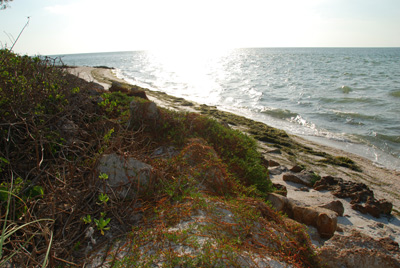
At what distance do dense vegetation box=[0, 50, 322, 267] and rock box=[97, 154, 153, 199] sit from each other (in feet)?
0.31

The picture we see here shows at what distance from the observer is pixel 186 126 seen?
557cm

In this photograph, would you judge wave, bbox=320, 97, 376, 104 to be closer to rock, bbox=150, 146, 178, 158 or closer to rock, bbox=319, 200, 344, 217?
rock, bbox=319, 200, 344, 217

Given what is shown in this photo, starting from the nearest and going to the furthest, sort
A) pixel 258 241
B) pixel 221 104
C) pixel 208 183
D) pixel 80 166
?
pixel 258 241 < pixel 80 166 < pixel 208 183 < pixel 221 104

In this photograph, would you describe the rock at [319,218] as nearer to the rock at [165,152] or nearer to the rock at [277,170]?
the rock at [165,152]

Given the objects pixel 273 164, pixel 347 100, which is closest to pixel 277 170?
pixel 273 164

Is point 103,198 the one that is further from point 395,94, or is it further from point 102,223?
point 395,94

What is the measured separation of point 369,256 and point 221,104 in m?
14.3

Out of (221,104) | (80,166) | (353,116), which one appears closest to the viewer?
(80,166)

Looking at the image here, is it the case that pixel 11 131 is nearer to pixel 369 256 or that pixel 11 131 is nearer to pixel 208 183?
pixel 208 183

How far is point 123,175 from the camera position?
341 cm

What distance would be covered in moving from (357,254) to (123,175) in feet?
9.61

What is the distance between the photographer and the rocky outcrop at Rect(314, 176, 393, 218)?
512 cm

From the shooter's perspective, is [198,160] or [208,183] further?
[198,160]

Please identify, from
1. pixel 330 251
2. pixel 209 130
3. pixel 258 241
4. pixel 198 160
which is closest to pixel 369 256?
pixel 330 251
